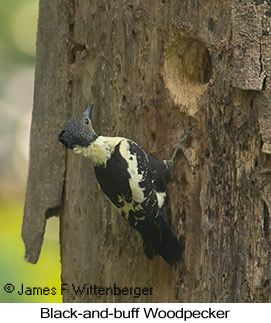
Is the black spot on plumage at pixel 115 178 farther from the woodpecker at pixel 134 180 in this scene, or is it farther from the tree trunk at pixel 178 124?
the tree trunk at pixel 178 124

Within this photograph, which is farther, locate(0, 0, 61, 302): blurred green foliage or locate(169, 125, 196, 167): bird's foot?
locate(0, 0, 61, 302): blurred green foliage

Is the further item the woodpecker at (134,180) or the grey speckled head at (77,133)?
the grey speckled head at (77,133)

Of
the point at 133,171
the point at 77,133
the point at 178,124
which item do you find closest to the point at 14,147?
the point at 77,133

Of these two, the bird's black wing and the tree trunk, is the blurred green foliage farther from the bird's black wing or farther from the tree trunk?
the bird's black wing

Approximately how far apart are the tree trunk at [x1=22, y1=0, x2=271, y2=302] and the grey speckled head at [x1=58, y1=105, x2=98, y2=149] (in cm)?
18

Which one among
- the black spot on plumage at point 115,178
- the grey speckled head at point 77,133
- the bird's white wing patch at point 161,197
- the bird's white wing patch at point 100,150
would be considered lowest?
the bird's white wing patch at point 161,197

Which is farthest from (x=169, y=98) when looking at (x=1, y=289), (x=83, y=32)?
(x=1, y=289)

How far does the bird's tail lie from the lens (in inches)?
171

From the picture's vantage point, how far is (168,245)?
4.35m

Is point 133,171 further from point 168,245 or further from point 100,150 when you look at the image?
point 168,245

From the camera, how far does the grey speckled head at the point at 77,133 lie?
4496mm

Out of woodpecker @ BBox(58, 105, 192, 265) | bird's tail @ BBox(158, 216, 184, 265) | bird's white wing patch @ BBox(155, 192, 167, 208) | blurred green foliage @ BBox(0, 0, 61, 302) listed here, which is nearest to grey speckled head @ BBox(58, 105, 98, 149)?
woodpecker @ BBox(58, 105, 192, 265)

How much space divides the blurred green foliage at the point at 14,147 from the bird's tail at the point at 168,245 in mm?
1811

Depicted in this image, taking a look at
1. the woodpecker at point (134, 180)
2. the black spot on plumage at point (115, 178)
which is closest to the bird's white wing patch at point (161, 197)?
the woodpecker at point (134, 180)
